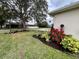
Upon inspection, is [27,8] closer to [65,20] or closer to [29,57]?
[65,20]

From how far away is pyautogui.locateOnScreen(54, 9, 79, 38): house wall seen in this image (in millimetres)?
8844

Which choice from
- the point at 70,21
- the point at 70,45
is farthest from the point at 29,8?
the point at 70,45

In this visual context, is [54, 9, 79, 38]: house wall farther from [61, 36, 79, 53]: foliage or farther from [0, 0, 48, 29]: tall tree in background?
[0, 0, 48, 29]: tall tree in background

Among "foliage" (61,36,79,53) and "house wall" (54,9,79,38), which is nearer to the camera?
"foliage" (61,36,79,53)

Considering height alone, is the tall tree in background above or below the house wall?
above

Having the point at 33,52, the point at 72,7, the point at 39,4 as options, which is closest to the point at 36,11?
the point at 39,4

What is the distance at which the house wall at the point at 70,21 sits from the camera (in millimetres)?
8844

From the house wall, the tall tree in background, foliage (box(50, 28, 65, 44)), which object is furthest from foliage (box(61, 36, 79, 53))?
the tall tree in background

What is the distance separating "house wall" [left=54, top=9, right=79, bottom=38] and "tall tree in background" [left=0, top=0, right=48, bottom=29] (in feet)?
62.6

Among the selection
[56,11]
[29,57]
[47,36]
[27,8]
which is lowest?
[29,57]

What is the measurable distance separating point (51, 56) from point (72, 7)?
388cm

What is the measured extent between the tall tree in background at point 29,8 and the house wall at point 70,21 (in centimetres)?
1908

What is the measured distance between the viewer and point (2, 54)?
7113 mm


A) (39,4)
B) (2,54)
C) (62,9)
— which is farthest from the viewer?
(39,4)
